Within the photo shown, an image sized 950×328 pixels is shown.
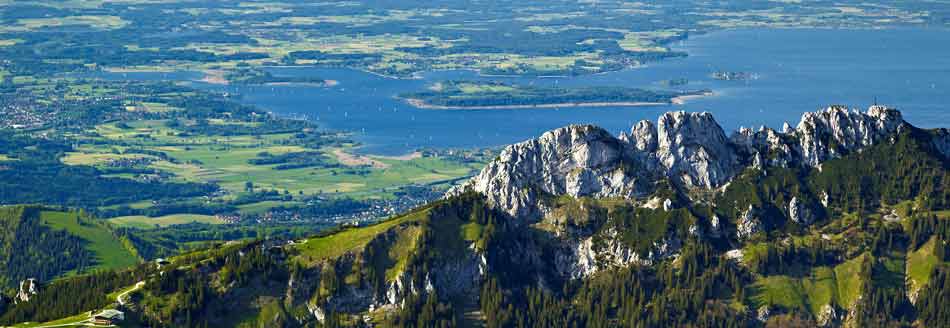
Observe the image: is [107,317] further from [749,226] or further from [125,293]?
[749,226]

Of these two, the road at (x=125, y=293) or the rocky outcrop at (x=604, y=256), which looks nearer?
the road at (x=125, y=293)

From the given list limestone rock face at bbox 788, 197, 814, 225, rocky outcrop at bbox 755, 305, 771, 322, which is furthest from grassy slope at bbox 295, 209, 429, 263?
limestone rock face at bbox 788, 197, 814, 225

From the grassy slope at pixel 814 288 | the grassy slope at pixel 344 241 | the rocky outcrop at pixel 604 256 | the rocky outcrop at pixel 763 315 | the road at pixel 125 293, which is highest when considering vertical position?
the grassy slope at pixel 344 241

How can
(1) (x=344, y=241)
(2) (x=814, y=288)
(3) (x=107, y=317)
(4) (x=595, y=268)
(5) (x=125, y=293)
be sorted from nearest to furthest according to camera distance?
(3) (x=107, y=317)
(5) (x=125, y=293)
(2) (x=814, y=288)
(1) (x=344, y=241)
(4) (x=595, y=268)

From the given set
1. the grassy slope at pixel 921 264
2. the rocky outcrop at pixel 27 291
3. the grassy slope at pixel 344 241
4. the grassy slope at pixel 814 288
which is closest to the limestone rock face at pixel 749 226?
the grassy slope at pixel 814 288

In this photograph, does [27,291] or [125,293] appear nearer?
[125,293]

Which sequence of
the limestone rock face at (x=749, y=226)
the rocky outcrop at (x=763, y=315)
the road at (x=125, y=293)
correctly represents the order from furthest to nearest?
the limestone rock face at (x=749, y=226) → the rocky outcrop at (x=763, y=315) → the road at (x=125, y=293)

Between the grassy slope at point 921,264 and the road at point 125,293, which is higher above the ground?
the road at point 125,293

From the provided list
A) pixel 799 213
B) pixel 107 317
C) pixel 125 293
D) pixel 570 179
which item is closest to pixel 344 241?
pixel 125 293

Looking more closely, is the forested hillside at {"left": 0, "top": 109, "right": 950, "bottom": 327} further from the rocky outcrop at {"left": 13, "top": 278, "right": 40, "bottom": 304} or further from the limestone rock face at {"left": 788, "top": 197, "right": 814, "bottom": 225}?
the rocky outcrop at {"left": 13, "top": 278, "right": 40, "bottom": 304}

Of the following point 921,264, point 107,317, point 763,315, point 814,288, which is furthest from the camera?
point 921,264

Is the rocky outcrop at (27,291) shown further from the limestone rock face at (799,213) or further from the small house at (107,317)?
the limestone rock face at (799,213)

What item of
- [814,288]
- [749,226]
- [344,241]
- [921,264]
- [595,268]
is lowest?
[814,288]
